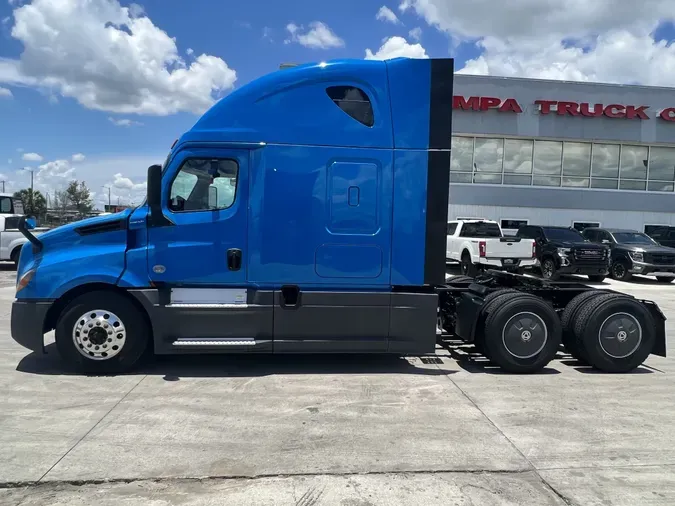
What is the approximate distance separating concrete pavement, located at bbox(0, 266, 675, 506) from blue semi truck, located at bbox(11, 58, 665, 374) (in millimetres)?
545

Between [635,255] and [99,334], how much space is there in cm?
1752

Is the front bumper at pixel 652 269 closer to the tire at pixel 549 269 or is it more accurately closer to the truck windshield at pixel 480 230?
the tire at pixel 549 269

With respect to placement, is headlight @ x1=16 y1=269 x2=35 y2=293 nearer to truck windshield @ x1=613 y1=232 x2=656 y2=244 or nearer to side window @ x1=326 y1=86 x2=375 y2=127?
side window @ x1=326 y1=86 x2=375 y2=127

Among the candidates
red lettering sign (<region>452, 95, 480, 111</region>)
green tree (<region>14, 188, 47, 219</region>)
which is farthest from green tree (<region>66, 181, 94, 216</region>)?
red lettering sign (<region>452, 95, 480, 111</region>)

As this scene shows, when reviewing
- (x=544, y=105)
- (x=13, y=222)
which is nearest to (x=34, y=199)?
(x=544, y=105)

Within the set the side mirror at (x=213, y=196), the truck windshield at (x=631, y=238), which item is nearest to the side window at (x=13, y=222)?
the side mirror at (x=213, y=196)

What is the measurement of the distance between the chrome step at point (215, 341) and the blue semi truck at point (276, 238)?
0.04 feet

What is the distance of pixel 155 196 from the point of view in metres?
5.55

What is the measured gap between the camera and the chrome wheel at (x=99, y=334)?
5617mm

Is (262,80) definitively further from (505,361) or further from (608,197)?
(608,197)

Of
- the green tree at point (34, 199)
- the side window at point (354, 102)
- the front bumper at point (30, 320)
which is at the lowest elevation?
the front bumper at point (30, 320)

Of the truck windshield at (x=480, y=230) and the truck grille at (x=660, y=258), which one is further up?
the truck windshield at (x=480, y=230)

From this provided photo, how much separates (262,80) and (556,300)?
4.74m

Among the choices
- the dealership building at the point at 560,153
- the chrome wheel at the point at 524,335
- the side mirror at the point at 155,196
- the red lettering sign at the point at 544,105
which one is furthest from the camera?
the red lettering sign at the point at 544,105
